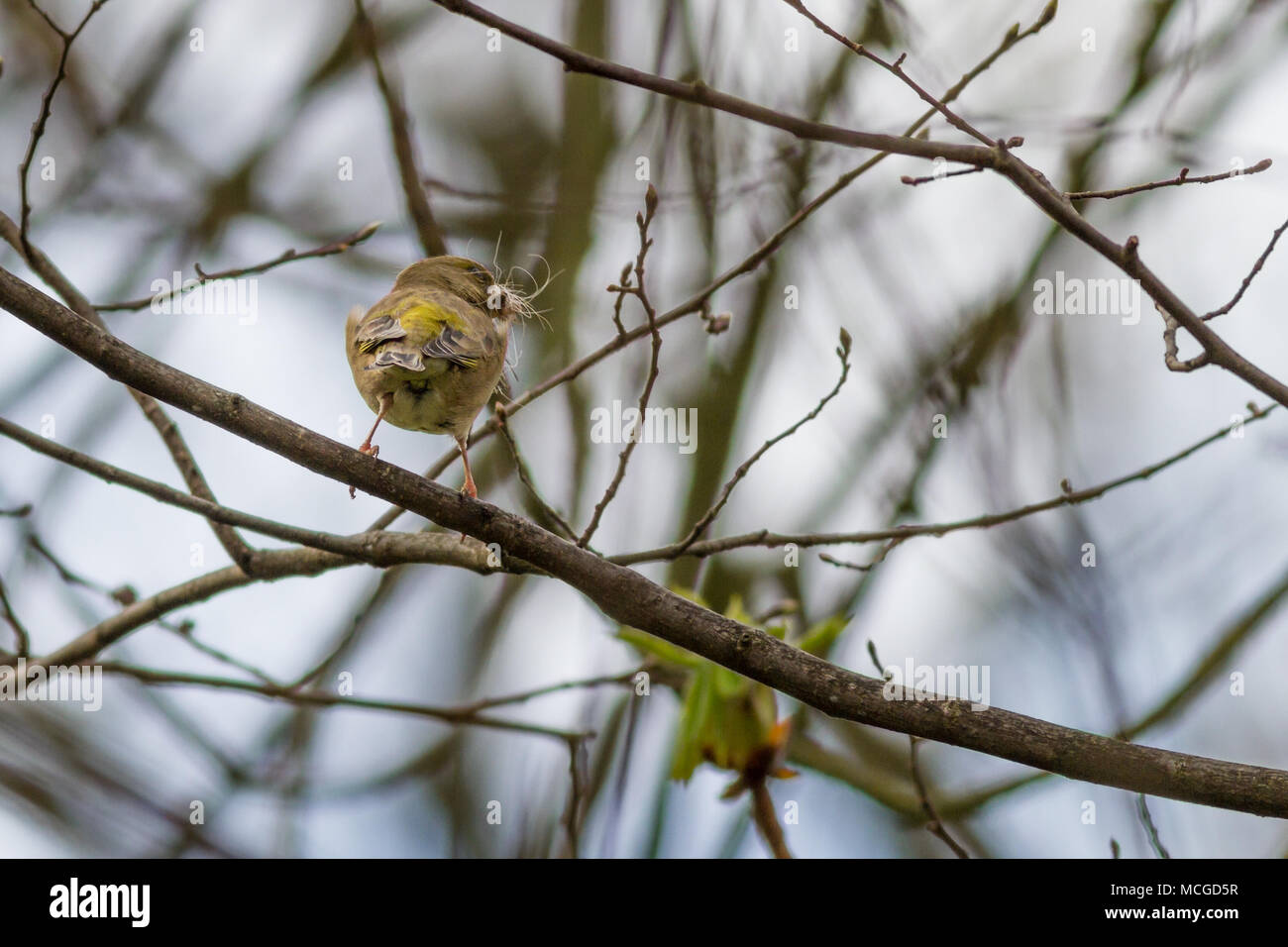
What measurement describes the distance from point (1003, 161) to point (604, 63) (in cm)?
98

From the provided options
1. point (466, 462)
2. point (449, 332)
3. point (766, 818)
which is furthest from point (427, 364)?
point (766, 818)

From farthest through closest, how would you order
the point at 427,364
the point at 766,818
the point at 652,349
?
the point at 427,364 → the point at 766,818 → the point at 652,349

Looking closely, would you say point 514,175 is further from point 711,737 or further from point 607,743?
point 711,737

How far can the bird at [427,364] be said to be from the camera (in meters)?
4.41

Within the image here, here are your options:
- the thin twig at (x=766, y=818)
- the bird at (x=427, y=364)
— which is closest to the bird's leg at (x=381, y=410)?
the bird at (x=427, y=364)

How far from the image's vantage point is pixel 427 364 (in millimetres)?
4391

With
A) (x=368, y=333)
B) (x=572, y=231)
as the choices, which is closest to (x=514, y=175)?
(x=572, y=231)

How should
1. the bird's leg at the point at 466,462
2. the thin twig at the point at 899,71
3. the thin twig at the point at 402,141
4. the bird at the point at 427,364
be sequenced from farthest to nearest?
the thin twig at the point at 402,141 < the bird's leg at the point at 466,462 < the bird at the point at 427,364 < the thin twig at the point at 899,71

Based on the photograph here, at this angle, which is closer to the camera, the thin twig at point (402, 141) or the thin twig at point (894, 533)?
the thin twig at point (894, 533)

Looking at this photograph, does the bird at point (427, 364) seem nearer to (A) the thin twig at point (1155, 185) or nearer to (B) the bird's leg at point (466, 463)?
(B) the bird's leg at point (466, 463)

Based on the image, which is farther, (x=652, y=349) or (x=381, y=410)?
(x=381, y=410)

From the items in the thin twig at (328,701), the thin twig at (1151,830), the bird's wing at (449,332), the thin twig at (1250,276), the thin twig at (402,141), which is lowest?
the thin twig at (1151,830)

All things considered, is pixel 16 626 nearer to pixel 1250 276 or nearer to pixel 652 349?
pixel 652 349

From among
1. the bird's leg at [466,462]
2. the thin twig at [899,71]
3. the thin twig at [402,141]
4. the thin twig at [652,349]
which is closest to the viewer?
the thin twig at [899,71]
